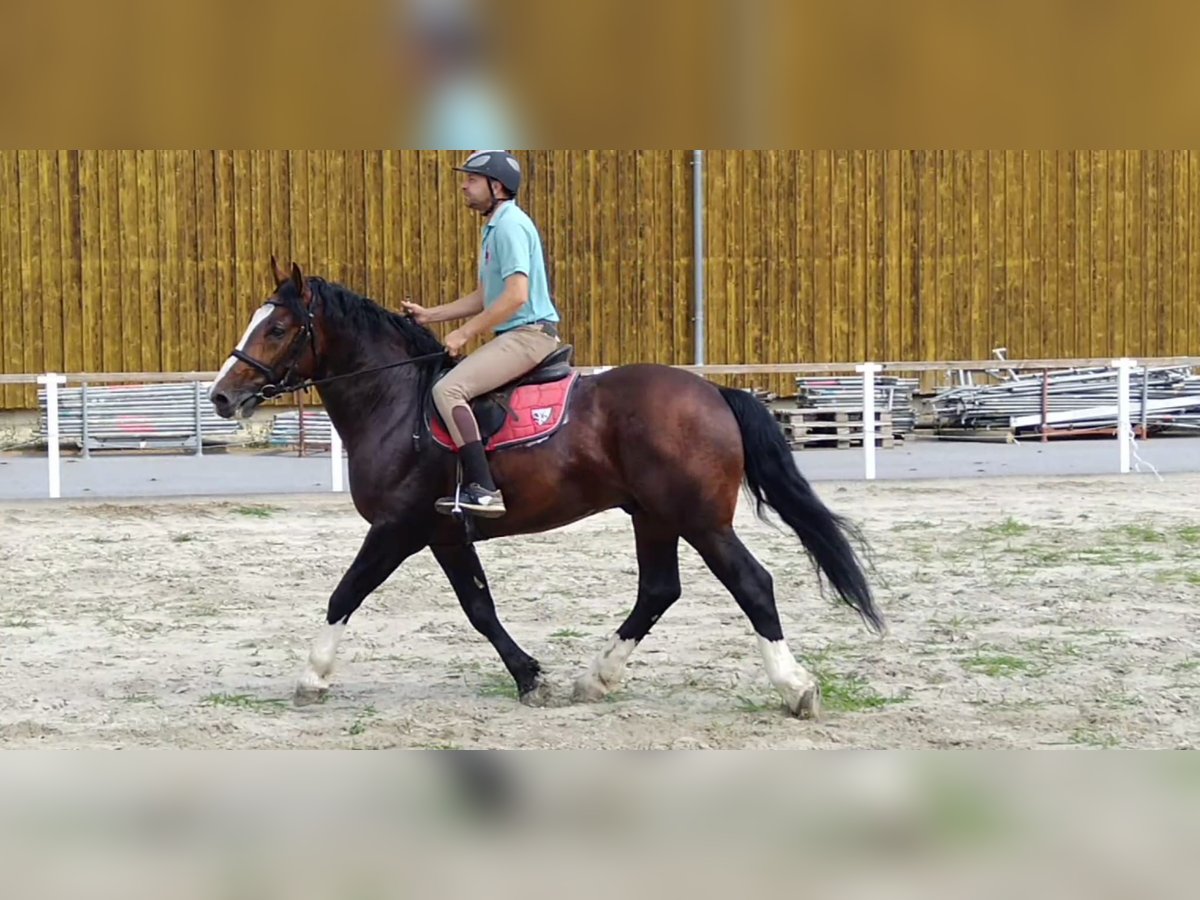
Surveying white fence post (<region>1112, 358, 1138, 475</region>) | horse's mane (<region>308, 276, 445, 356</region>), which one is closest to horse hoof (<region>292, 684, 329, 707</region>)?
horse's mane (<region>308, 276, 445, 356</region>)

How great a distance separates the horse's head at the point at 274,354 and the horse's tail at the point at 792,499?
5.82 ft

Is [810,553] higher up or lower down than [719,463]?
lower down

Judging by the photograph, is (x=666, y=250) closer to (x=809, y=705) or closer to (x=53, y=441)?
(x=53, y=441)

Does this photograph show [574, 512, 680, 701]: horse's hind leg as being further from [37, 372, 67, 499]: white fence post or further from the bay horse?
[37, 372, 67, 499]: white fence post

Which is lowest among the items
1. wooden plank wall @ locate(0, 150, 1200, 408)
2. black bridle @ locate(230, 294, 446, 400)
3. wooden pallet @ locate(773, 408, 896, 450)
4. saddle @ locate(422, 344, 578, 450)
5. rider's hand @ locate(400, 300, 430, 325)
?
wooden pallet @ locate(773, 408, 896, 450)

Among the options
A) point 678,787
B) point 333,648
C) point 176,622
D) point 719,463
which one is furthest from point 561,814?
point 176,622

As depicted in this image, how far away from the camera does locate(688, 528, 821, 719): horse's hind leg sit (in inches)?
218

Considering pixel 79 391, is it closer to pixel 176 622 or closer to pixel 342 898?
pixel 176 622

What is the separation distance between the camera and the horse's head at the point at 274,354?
5.91 m

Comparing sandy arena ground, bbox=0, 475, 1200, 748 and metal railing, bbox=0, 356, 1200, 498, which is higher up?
metal railing, bbox=0, 356, 1200, 498

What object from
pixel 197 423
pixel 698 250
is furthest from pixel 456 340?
pixel 698 250

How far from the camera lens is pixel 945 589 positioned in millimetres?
8578

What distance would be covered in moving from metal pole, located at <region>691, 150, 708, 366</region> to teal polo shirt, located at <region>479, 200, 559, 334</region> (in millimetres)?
15375
